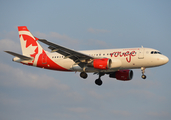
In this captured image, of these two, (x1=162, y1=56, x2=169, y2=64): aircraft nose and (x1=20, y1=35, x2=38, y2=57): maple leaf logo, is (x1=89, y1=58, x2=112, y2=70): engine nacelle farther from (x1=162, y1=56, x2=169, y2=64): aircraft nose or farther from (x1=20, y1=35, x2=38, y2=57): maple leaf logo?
(x1=20, y1=35, x2=38, y2=57): maple leaf logo

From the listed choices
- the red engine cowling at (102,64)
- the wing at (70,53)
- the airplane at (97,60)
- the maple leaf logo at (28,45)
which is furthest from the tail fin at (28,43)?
the red engine cowling at (102,64)

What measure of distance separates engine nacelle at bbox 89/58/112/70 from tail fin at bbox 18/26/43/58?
10.8 meters

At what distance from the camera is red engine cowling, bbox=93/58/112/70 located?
41125mm

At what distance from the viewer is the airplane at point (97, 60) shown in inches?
1630

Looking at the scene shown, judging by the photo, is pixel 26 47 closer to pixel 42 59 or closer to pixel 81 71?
pixel 42 59

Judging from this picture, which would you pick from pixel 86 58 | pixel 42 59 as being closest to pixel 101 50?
pixel 86 58

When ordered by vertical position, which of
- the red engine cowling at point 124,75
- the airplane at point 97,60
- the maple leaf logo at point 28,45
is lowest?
the red engine cowling at point 124,75

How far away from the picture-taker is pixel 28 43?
4972 centimetres

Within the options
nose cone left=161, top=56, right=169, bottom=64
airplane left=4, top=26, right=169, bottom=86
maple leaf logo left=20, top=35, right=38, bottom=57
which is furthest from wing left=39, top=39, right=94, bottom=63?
nose cone left=161, top=56, right=169, bottom=64

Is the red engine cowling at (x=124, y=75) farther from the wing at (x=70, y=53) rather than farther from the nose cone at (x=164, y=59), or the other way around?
the nose cone at (x=164, y=59)

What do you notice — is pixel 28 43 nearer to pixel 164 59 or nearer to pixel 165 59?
pixel 164 59

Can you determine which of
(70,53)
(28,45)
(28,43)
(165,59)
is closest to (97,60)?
(70,53)

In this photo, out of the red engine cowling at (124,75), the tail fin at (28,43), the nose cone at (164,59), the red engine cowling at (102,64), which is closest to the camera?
the red engine cowling at (102,64)

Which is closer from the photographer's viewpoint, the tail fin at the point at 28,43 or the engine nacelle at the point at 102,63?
the engine nacelle at the point at 102,63
